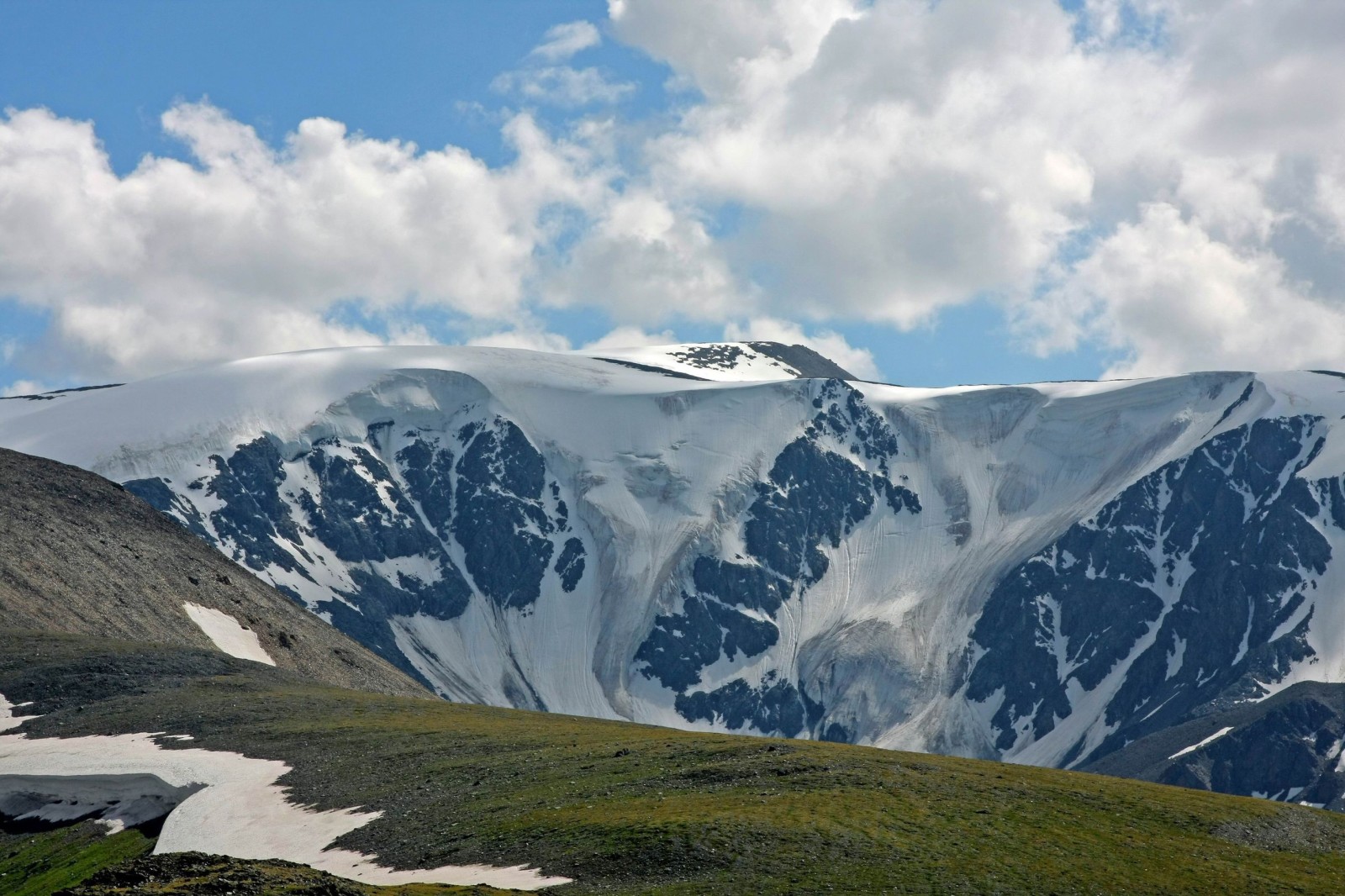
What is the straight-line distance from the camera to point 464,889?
5412cm

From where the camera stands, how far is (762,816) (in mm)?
65250

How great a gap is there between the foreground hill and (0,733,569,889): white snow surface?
43.5 metres

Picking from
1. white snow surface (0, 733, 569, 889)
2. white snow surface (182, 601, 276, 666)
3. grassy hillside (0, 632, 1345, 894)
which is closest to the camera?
grassy hillside (0, 632, 1345, 894)

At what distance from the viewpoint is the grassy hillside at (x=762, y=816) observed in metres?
59.1

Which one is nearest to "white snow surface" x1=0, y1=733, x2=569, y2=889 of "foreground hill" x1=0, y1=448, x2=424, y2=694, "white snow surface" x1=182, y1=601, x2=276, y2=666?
"foreground hill" x1=0, y1=448, x2=424, y2=694

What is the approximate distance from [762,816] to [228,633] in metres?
102

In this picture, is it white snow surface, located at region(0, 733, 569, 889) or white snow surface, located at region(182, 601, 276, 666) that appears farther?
white snow surface, located at region(182, 601, 276, 666)

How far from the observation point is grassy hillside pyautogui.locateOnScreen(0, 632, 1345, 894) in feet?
194

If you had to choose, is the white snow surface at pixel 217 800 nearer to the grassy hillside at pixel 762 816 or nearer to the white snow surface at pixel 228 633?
the grassy hillside at pixel 762 816

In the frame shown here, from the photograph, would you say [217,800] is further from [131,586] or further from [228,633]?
[131,586]

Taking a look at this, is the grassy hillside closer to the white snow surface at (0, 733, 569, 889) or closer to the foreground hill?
the white snow surface at (0, 733, 569, 889)

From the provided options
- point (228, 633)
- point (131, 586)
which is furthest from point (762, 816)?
point (131, 586)

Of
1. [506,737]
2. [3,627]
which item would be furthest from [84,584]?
[506,737]

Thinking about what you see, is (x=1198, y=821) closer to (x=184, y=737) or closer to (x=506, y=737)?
(x=506, y=737)
